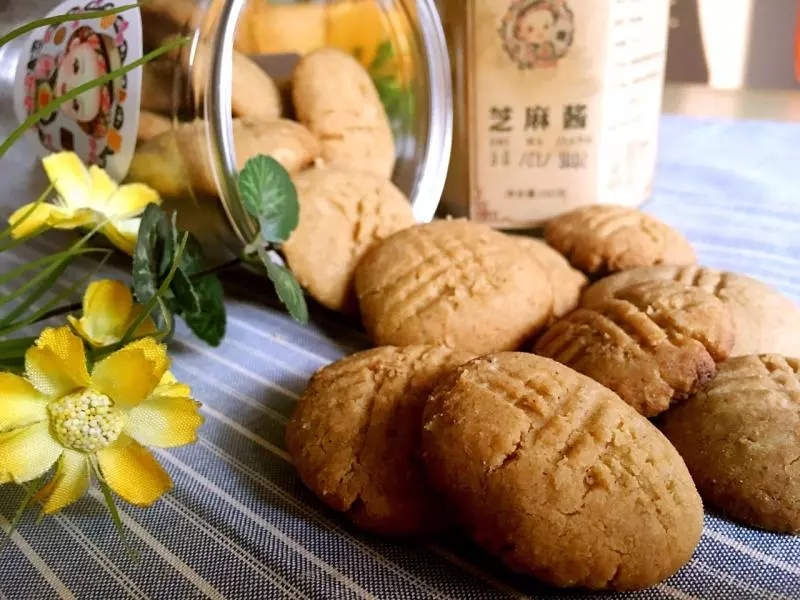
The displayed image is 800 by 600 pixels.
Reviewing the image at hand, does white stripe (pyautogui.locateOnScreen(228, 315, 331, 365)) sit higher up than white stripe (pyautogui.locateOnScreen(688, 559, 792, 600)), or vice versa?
white stripe (pyautogui.locateOnScreen(228, 315, 331, 365))

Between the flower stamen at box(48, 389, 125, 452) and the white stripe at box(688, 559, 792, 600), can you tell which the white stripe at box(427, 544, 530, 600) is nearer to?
the white stripe at box(688, 559, 792, 600)

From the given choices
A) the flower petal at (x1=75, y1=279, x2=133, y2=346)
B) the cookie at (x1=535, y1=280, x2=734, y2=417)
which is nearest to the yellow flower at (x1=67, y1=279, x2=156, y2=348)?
the flower petal at (x1=75, y1=279, x2=133, y2=346)

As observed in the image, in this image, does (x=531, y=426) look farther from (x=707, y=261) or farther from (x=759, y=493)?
(x=707, y=261)

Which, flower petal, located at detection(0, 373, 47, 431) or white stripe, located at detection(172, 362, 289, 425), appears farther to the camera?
white stripe, located at detection(172, 362, 289, 425)

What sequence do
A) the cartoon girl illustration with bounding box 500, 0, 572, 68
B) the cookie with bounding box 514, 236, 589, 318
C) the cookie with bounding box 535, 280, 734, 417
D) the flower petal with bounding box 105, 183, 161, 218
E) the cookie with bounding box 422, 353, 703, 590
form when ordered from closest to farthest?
1. the cookie with bounding box 422, 353, 703, 590
2. the cookie with bounding box 535, 280, 734, 417
3. the flower petal with bounding box 105, 183, 161, 218
4. the cookie with bounding box 514, 236, 589, 318
5. the cartoon girl illustration with bounding box 500, 0, 572, 68

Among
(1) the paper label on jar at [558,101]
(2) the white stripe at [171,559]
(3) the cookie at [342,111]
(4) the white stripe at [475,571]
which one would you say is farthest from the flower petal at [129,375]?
(1) the paper label on jar at [558,101]

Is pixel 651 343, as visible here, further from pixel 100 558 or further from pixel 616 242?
pixel 100 558

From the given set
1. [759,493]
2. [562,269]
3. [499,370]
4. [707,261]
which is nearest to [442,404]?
[499,370]
